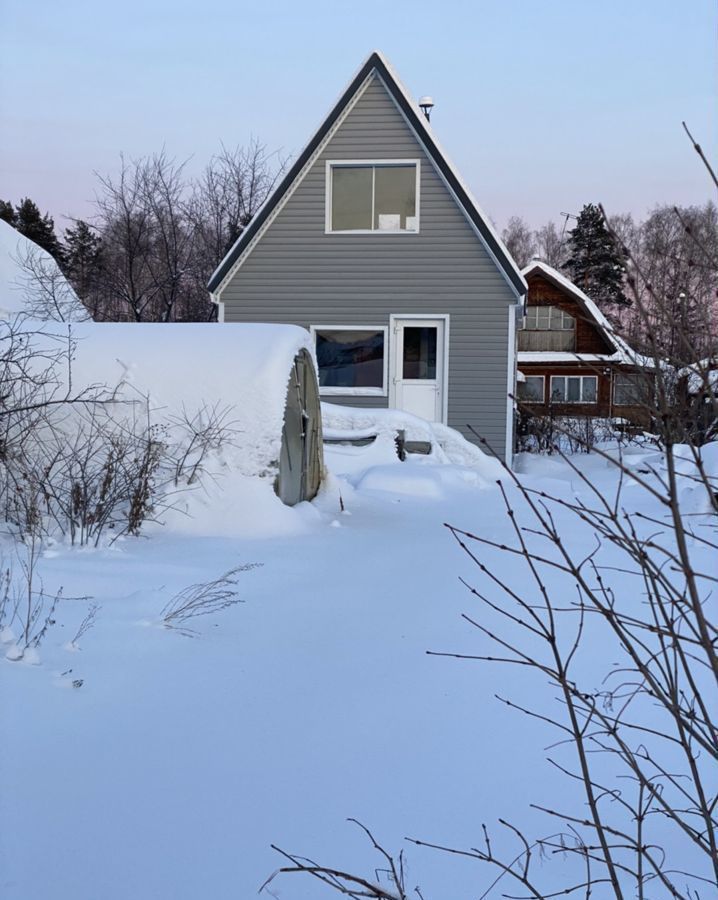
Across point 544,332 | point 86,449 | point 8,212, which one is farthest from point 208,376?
point 8,212

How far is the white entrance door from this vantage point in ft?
48.1

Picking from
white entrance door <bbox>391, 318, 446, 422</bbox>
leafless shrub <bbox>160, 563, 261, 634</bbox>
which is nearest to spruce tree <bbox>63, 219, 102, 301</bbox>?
white entrance door <bbox>391, 318, 446, 422</bbox>

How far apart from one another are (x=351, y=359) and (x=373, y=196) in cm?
292

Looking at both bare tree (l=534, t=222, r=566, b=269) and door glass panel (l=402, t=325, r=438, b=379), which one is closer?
door glass panel (l=402, t=325, r=438, b=379)

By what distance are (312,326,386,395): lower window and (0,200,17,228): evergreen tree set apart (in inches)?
1014

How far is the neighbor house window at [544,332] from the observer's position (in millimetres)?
31359

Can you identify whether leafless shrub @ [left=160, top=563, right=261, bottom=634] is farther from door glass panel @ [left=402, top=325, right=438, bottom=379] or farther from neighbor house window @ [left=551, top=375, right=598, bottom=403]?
neighbor house window @ [left=551, top=375, right=598, bottom=403]

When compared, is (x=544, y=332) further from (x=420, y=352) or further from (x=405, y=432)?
(x=405, y=432)

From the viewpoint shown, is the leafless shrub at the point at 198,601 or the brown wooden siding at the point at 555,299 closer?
the leafless shrub at the point at 198,601

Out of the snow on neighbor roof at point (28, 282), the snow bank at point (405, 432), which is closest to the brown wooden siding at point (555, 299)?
the snow on neighbor roof at point (28, 282)

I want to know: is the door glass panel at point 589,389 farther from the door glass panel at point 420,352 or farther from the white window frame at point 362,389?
the white window frame at point 362,389

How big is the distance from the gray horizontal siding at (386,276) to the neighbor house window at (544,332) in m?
17.7

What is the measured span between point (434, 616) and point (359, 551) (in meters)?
1.58

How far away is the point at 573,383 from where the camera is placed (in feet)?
102
